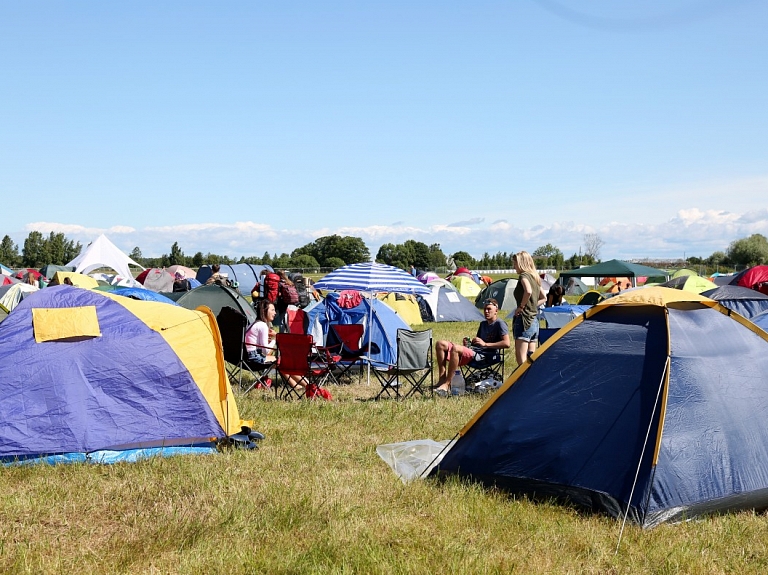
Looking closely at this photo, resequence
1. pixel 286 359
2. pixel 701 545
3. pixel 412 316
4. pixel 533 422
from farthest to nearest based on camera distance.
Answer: pixel 412 316 → pixel 286 359 → pixel 533 422 → pixel 701 545

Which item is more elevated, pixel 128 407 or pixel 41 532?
pixel 128 407

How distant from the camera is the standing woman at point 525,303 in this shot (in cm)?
899

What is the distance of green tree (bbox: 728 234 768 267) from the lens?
7769 cm

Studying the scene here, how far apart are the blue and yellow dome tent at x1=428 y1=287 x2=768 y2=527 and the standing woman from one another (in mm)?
3581

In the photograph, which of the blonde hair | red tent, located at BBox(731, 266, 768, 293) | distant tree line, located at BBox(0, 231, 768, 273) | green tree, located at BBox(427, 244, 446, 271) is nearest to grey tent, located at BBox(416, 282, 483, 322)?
red tent, located at BBox(731, 266, 768, 293)

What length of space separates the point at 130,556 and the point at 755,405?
12.8ft

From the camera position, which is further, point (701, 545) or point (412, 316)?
point (412, 316)

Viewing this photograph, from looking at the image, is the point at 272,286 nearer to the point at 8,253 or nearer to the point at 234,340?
the point at 234,340

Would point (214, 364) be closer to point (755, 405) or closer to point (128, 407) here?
point (128, 407)

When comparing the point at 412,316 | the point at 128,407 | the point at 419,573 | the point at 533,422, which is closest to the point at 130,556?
the point at 419,573

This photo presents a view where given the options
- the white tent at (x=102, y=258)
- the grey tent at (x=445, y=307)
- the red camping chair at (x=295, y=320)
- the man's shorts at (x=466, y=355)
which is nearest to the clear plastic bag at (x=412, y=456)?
the man's shorts at (x=466, y=355)

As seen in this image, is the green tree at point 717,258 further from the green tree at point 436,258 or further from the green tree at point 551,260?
the green tree at point 436,258

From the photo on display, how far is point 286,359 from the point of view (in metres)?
9.22

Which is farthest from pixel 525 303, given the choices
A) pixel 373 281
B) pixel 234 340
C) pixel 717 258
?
pixel 717 258
